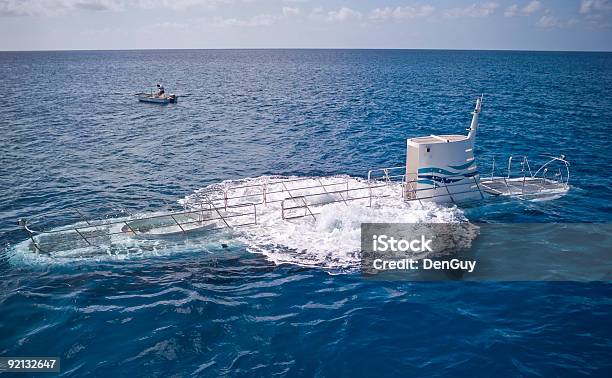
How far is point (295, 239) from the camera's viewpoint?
77.3 ft

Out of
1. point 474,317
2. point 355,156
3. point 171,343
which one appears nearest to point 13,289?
point 171,343

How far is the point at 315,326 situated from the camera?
17.2 meters

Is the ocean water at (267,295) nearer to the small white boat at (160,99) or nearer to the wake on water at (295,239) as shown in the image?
the wake on water at (295,239)

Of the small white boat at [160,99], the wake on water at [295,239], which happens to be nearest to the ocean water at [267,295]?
the wake on water at [295,239]

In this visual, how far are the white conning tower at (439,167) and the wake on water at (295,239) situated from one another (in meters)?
0.86

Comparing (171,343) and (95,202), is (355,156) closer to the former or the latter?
(95,202)

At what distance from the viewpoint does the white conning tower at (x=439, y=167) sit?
1024 inches

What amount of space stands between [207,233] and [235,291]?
17.7ft

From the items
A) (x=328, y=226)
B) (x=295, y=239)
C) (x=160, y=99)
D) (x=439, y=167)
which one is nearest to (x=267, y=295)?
(x=295, y=239)

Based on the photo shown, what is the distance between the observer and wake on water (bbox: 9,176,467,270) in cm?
2189

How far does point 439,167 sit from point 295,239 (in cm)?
967

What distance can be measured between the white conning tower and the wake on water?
33.8 inches

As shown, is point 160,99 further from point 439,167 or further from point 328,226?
point 439,167

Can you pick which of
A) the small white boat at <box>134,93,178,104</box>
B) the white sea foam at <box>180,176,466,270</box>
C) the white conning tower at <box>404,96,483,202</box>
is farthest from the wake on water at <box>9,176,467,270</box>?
the small white boat at <box>134,93,178,104</box>
